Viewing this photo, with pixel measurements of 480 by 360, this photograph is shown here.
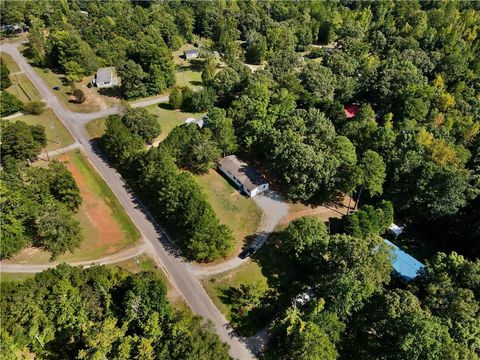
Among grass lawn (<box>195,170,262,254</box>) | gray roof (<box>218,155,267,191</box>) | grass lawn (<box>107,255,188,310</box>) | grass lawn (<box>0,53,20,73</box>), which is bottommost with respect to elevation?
grass lawn (<box>0,53,20,73</box>)

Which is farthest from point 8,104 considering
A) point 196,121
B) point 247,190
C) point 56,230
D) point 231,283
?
point 231,283

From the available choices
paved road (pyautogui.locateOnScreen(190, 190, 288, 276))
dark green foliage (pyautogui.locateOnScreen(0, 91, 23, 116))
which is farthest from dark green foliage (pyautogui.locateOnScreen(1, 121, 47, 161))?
paved road (pyautogui.locateOnScreen(190, 190, 288, 276))

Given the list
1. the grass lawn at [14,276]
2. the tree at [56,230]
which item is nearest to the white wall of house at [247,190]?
the tree at [56,230]

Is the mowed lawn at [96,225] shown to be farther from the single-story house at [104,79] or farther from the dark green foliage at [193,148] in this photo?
the single-story house at [104,79]

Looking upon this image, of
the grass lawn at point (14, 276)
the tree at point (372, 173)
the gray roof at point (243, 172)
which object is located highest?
the tree at point (372, 173)

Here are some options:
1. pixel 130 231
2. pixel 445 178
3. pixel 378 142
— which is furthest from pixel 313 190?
pixel 130 231

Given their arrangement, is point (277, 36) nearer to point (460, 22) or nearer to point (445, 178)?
point (460, 22)

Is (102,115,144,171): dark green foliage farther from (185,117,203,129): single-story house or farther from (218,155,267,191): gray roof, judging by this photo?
(218,155,267,191): gray roof
